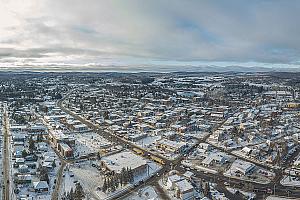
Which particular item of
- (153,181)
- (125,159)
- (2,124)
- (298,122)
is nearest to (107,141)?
(125,159)

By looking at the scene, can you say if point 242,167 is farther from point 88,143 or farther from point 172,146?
point 88,143

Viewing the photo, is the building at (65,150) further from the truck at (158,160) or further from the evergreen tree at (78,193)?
the evergreen tree at (78,193)

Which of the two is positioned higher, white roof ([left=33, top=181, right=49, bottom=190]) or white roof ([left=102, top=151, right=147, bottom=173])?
white roof ([left=102, top=151, right=147, bottom=173])

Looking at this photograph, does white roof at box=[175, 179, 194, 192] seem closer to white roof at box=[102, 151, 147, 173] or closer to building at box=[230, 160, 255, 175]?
white roof at box=[102, 151, 147, 173]

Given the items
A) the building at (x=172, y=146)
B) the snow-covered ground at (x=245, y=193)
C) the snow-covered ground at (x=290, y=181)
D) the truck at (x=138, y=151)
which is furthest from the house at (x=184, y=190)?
the building at (x=172, y=146)

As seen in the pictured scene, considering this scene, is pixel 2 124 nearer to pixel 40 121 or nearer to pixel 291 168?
pixel 40 121

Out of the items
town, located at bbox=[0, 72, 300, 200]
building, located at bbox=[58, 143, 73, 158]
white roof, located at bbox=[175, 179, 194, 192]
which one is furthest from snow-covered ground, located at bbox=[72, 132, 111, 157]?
white roof, located at bbox=[175, 179, 194, 192]
